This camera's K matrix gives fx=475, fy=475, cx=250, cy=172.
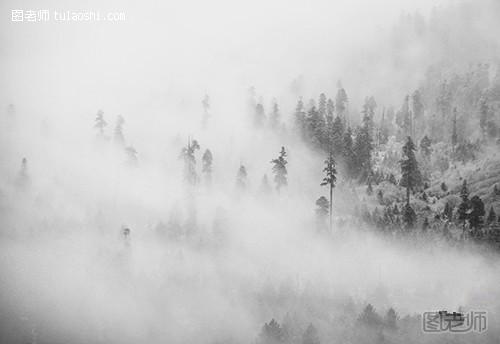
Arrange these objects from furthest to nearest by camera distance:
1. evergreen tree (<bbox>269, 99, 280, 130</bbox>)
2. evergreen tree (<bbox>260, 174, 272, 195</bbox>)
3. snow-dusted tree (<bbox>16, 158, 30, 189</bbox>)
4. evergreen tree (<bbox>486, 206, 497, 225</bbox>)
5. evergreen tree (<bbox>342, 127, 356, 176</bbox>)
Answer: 1. evergreen tree (<bbox>269, 99, 280, 130</bbox>)
2. evergreen tree (<bbox>342, 127, 356, 176</bbox>)
3. snow-dusted tree (<bbox>16, 158, 30, 189</bbox>)
4. evergreen tree (<bbox>260, 174, 272, 195</bbox>)
5. evergreen tree (<bbox>486, 206, 497, 225</bbox>)

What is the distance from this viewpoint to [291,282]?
65938 mm

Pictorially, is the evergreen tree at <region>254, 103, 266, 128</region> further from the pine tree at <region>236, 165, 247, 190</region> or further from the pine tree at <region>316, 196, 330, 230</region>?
the pine tree at <region>316, 196, 330, 230</region>

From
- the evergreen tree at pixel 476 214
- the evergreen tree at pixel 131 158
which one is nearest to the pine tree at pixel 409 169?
the evergreen tree at pixel 476 214

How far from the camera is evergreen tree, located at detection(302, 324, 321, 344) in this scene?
183 feet

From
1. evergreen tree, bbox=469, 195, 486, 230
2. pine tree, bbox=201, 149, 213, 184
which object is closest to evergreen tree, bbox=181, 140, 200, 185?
pine tree, bbox=201, 149, 213, 184

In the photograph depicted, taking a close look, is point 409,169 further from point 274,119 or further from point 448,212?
point 274,119

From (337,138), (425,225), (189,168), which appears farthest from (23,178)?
(425,225)

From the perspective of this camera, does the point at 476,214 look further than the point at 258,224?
No

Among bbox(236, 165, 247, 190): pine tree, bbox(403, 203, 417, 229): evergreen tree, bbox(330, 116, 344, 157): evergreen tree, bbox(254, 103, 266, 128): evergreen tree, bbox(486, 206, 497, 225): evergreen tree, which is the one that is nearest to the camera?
bbox(486, 206, 497, 225): evergreen tree

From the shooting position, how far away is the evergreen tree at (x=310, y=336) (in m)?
55.7

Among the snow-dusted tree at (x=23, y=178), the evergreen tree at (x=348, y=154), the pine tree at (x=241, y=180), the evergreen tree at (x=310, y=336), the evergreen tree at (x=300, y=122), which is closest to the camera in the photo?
the evergreen tree at (x=310, y=336)

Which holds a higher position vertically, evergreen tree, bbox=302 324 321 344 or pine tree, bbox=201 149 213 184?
pine tree, bbox=201 149 213 184

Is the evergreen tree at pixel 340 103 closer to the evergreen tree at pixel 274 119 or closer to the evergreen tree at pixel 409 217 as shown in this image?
the evergreen tree at pixel 274 119

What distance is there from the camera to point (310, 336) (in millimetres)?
55938
